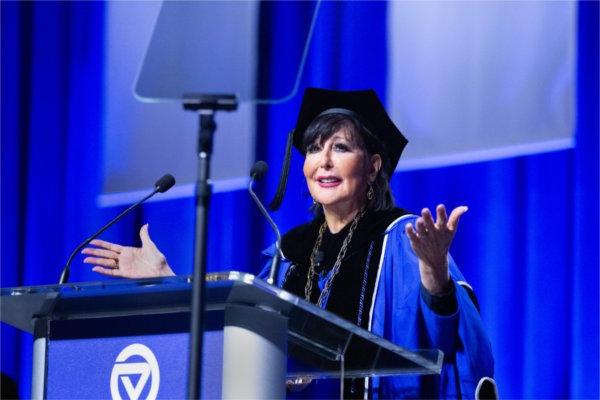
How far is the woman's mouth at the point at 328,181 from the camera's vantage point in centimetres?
403

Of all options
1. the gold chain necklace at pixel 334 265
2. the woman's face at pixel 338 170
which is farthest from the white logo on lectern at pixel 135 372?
the woman's face at pixel 338 170

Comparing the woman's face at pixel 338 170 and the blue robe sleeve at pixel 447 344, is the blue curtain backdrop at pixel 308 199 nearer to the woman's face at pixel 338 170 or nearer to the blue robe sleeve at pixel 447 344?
the woman's face at pixel 338 170

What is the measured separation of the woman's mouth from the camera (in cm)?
403

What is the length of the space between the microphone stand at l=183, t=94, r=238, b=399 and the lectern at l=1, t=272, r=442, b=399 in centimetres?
18

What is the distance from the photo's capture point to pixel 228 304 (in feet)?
8.16

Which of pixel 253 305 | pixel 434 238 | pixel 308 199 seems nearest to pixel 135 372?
pixel 253 305

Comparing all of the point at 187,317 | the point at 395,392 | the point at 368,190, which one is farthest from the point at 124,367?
the point at 368,190

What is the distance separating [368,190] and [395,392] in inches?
32.2

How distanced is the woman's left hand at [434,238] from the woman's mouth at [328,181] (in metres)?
0.80

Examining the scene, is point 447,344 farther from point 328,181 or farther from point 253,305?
point 253,305

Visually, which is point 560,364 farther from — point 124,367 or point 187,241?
point 124,367

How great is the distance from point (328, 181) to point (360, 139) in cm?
18

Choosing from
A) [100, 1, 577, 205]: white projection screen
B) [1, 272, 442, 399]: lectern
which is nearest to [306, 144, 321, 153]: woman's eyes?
[100, 1, 577, 205]: white projection screen

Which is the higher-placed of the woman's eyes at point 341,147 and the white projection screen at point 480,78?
the white projection screen at point 480,78
